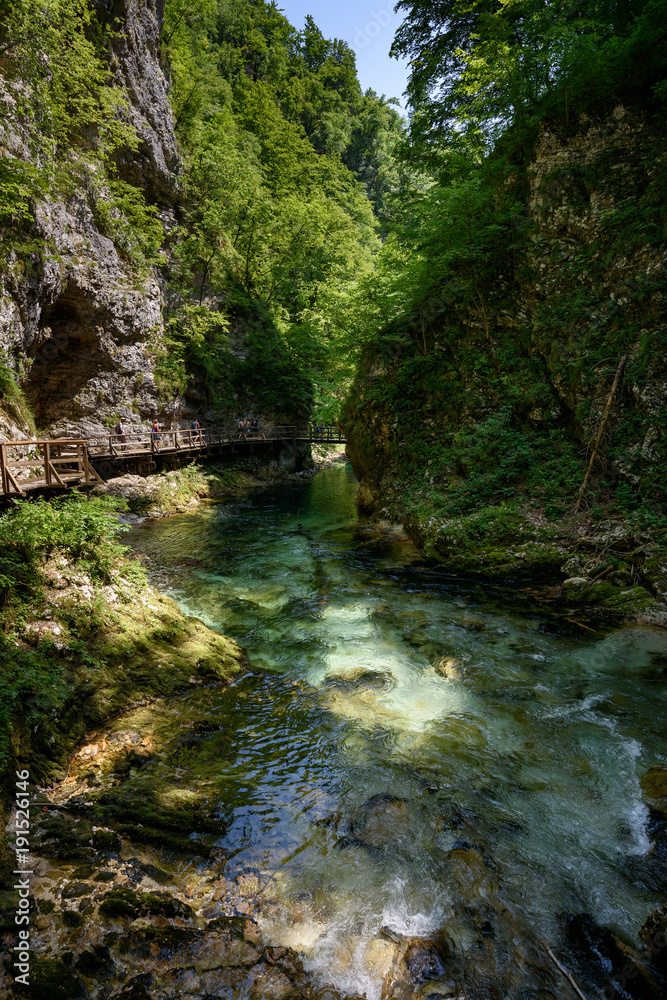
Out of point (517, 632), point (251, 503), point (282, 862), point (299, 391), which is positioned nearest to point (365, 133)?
point (299, 391)

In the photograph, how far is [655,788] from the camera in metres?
4.46

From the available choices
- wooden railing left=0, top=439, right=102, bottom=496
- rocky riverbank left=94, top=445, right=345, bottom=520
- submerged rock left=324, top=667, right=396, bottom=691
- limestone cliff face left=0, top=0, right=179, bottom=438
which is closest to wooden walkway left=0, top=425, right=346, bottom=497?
wooden railing left=0, top=439, right=102, bottom=496

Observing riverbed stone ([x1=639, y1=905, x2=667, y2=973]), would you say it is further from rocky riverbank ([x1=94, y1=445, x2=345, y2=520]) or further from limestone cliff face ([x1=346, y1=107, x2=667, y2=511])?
rocky riverbank ([x1=94, y1=445, x2=345, y2=520])

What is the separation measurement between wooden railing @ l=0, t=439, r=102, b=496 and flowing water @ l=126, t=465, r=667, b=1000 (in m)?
3.98

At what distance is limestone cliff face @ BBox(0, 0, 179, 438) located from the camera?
1392 cm

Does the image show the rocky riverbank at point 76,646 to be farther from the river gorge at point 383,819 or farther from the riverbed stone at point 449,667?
the riverbed stone at point 449,667

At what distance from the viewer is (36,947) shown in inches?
109

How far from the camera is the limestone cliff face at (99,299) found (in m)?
13.9

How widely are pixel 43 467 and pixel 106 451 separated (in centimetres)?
717

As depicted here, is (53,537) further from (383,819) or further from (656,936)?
(656,936)

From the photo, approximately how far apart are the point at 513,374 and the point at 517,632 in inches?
301

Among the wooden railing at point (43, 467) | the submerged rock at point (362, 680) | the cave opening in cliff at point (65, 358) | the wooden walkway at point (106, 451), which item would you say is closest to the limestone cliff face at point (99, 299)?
the cave opening in cliff at point (65, 358)

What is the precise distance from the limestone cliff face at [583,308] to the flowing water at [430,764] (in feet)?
15.7

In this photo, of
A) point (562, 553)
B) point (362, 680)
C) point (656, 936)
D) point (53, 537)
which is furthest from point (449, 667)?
point (53, 537)
